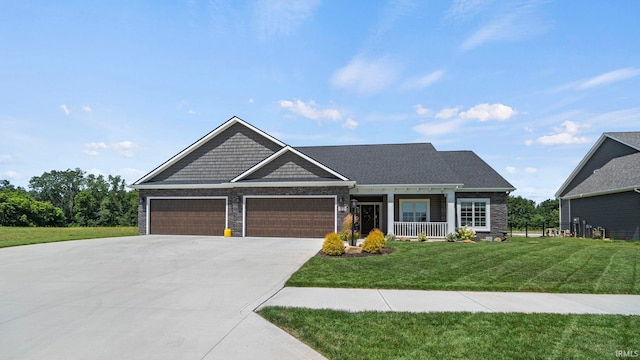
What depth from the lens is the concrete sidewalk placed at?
6461 mm

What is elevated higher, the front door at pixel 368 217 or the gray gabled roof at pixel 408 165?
the gray gabled roof at pixel 408 165

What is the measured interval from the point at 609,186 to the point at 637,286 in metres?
18.1

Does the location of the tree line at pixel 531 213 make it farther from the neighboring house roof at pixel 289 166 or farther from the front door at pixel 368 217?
the front door at pixel 368 217

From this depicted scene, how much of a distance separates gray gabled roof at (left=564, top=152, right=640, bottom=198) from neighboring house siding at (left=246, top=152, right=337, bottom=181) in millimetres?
16925

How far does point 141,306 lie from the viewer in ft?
21.0

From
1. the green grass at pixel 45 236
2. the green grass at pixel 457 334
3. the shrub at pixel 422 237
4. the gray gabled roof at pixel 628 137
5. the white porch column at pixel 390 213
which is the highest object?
the gray gabled roof at pixel 628 137

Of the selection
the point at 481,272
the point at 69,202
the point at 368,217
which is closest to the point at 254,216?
the point at 368,217

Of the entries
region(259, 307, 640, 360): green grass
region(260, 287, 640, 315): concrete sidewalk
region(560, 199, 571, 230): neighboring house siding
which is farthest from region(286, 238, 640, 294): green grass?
region(560, 199, 571, 230): neighboring house siding

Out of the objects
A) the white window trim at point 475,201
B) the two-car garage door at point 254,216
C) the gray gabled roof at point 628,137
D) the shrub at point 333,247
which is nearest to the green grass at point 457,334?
the shrub at point 333,247

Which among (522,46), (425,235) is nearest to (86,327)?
(522,46)

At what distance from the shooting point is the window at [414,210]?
21.3 meters

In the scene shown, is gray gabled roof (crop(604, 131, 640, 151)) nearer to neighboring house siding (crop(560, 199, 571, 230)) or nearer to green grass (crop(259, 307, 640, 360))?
neighboring house siding (crop(560, 199, 571, 230))

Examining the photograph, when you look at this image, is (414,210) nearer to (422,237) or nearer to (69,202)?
(422,237)

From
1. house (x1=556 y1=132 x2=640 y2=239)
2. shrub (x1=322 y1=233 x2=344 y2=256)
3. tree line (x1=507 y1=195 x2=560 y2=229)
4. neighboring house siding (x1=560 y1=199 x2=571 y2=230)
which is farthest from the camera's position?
tree line (x1=507 y1=195 x2=560 y2=229)
